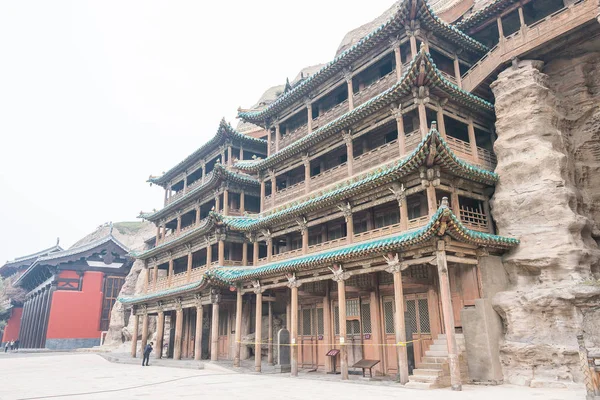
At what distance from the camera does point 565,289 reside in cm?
1398

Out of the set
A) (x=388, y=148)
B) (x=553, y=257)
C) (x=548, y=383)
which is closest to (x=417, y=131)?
(x=388, y=148)

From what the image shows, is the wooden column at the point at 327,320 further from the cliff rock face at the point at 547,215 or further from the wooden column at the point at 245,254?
the cliff rock face at the point at 547,215

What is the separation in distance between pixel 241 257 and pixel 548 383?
1782cm

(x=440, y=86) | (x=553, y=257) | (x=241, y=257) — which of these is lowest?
(x=553, y=257)

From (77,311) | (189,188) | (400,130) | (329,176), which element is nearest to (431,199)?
(400,130)

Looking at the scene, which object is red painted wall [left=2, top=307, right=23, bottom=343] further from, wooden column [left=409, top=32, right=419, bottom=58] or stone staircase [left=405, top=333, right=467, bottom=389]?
wooden column [left=409, top=32, right=419, bottom=58]

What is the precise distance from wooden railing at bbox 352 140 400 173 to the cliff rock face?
4099 mm

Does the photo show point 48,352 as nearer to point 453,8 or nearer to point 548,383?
point 548,383

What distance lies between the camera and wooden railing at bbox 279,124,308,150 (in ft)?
79.7

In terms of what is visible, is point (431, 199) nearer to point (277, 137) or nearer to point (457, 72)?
point (457, 72)

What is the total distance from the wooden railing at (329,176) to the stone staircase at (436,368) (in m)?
8.49

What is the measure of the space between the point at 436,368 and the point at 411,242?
4.04 m

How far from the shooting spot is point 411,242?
1413 centimetres

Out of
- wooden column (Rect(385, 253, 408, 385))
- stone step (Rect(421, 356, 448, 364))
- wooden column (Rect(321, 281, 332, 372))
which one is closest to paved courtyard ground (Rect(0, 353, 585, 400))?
wooden column (Rect(385, 253, 408, 385))
